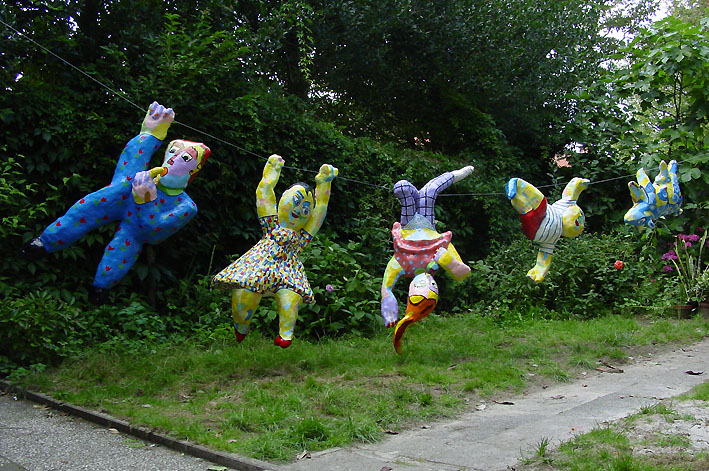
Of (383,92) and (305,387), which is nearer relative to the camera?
(305,387)

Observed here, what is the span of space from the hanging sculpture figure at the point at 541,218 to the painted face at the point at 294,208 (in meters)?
2.17

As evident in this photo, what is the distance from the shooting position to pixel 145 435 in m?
4.29

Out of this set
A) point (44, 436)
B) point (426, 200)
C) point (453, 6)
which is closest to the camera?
point (44, 436)

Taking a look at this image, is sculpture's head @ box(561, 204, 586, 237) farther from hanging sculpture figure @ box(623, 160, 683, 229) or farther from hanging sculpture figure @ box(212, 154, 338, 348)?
hanging sculpture figure @ box(212, 154, 338, 348)

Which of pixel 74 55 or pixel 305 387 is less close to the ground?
pixel 74 55

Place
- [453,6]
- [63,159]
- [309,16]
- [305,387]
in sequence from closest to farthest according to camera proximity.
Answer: [305,387] < [63,159] < [309,16] < [453,6]

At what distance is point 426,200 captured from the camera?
6344 mm

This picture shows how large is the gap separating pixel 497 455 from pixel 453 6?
952 centimetres

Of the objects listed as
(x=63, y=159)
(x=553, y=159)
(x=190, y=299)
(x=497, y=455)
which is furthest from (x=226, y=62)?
(x=553, y=159)

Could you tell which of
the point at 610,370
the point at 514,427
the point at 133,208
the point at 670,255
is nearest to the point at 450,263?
the point at 514,427

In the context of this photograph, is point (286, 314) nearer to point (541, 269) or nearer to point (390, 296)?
point (390, 296)

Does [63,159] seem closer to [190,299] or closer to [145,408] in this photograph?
[190,299]

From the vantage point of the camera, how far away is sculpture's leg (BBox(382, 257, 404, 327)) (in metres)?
6.04

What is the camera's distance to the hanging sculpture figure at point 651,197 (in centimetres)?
753
